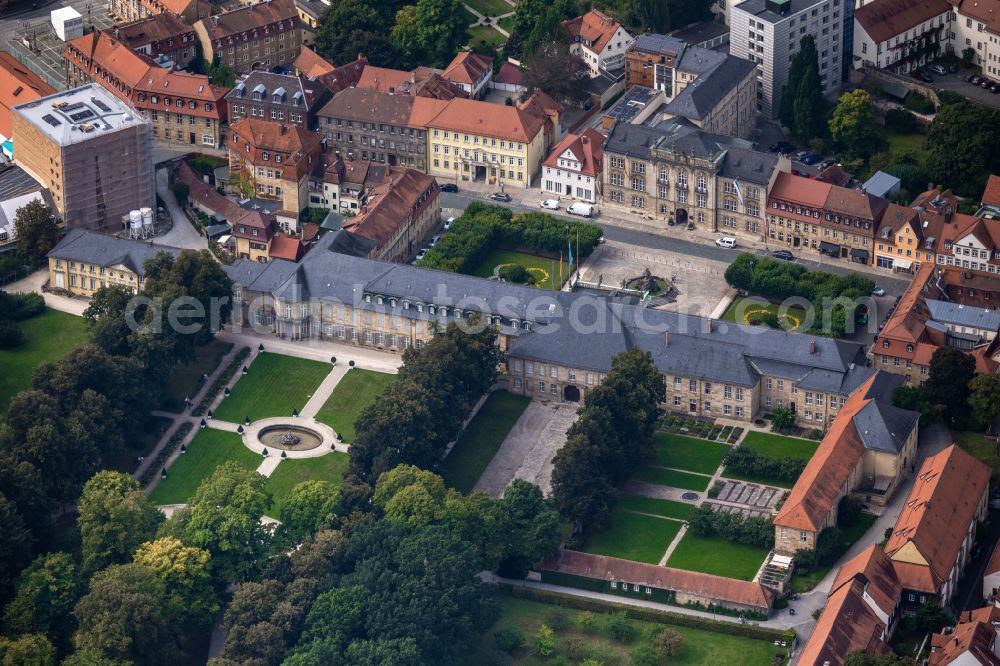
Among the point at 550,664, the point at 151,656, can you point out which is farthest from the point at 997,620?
the point at 151,656

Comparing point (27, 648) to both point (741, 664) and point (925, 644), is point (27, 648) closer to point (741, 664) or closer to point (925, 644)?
point (741, 664)

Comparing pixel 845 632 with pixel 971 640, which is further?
pixel 845 632

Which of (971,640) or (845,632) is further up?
(971,640)

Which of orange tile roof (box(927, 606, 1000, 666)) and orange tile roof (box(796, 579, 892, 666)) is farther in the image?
orange tile roof (box(796, 579, 892, 666))
